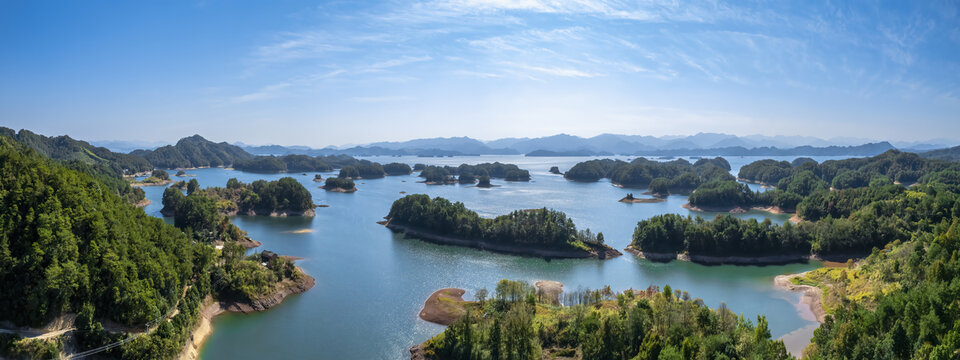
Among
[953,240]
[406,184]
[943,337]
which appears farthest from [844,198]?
[406,184]

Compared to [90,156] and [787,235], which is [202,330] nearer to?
[787,235]

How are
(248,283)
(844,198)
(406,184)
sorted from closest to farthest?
(248,283) < (844,198) < (406,184)

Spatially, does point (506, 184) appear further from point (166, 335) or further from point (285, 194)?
point (166, 335)

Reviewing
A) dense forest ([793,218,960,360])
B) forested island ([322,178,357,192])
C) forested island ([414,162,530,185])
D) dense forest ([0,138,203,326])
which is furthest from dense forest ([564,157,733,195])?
dense forest ([0,138,203,326])

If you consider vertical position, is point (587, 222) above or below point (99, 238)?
below

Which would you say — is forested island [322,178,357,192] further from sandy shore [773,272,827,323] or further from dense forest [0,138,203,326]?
sandy shore [773,272,827,323]
